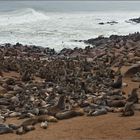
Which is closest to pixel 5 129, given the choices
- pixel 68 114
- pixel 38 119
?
pixel 38 119

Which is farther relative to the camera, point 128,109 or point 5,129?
point 128,109

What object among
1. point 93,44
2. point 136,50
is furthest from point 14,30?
point 136,50

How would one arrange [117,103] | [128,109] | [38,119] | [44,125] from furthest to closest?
[117,103] < [128,109] < [38,119] < [44,125]

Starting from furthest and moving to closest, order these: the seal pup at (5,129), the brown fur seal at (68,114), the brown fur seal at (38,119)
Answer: the brown fur seal at (68,114) < the brown fur seal at (38,119) < the seal pup at (5,129)

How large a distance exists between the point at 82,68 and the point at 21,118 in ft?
27.0

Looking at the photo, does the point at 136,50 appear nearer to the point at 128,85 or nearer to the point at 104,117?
the point at 128,85

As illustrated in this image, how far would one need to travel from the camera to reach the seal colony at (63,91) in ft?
41.5

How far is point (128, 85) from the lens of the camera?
57.0 ft

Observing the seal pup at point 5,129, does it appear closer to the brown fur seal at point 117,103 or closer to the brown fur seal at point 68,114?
the brown fur seal at point 68,114

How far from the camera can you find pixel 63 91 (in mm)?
15398

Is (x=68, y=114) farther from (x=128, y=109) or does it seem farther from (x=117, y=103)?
(x=117, y=103)

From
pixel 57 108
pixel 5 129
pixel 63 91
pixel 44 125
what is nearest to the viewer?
pixel 5 129

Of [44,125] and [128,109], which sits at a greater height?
[128,109]

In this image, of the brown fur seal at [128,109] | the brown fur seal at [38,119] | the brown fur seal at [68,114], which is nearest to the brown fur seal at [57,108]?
the brown fur seal at [68,114]
